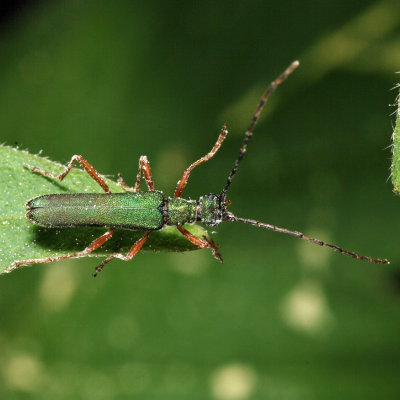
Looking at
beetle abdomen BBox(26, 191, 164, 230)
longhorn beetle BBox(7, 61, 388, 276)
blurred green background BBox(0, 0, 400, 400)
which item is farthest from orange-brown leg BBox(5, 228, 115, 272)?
blurred green background BBox(0, 0, 400, 400)

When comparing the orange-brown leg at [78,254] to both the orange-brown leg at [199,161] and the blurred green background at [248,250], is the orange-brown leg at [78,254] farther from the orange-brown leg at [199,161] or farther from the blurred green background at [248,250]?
the blurred green background at [248,250]

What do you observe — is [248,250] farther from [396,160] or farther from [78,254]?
[396,160]

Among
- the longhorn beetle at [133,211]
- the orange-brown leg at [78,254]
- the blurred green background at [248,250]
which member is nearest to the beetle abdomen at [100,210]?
the longhorn beetle at [133,211]

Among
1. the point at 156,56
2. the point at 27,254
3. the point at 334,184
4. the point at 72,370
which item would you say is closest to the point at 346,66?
the point at 334,184

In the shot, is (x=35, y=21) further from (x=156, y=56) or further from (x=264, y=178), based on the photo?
(x=264, y=178)

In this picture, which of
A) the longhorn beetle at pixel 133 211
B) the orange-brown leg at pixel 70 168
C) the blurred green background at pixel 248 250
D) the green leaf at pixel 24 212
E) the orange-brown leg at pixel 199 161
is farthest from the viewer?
the blurred green background at pixel 248 250

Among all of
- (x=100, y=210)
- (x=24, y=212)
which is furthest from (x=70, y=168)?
(x=100, y=210)
